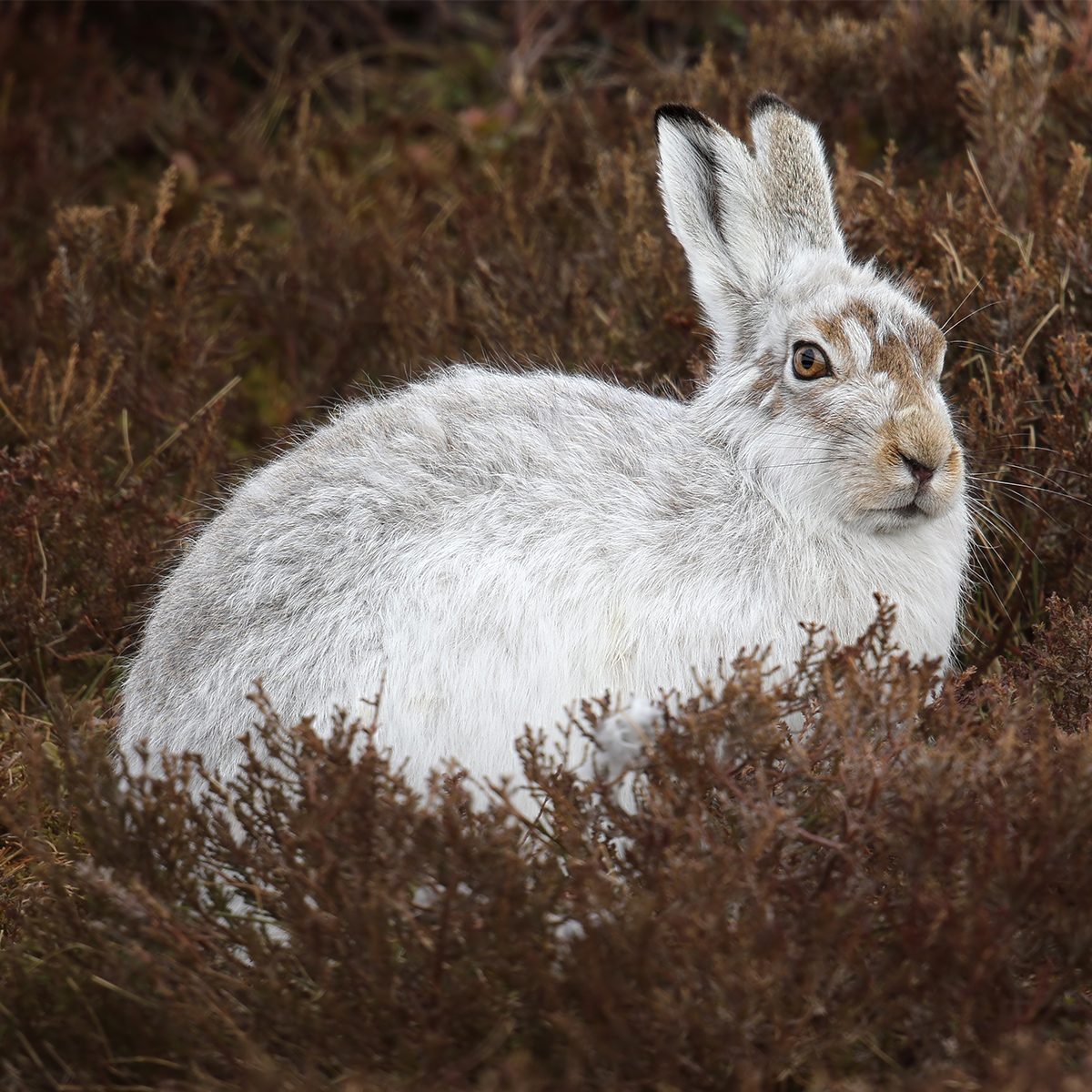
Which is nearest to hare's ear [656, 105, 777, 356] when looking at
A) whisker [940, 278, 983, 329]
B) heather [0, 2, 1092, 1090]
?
heather [0, 2, 1092, 1090]

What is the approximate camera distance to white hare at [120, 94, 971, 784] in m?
3.06

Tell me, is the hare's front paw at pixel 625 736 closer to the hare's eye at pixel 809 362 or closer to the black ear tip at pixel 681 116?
the hare's eye at pixel 809 362

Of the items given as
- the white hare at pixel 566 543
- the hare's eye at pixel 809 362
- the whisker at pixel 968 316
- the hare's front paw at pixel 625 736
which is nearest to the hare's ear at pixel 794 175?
the white hare at pixel 566 543

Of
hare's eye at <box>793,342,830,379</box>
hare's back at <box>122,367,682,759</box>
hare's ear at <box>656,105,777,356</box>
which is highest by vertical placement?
hare's ear at <box>656,105,777,356</box>

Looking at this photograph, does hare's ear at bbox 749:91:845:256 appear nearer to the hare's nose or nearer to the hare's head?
the hare's head

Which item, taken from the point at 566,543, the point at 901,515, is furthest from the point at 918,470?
the point at 566,543

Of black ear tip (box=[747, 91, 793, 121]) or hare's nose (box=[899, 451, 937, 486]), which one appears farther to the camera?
black ear tip (box=[747, 91, 793, 121])

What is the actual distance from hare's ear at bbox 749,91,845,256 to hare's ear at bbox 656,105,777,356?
0.05m

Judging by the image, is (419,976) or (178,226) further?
(178,226)

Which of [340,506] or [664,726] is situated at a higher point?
[340,506]

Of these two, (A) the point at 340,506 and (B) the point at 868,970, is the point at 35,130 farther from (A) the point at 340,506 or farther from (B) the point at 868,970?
(B) the point at 868,970

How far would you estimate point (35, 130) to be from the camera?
608 cm

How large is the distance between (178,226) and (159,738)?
11.8ft

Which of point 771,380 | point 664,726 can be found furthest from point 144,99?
point 664,726
